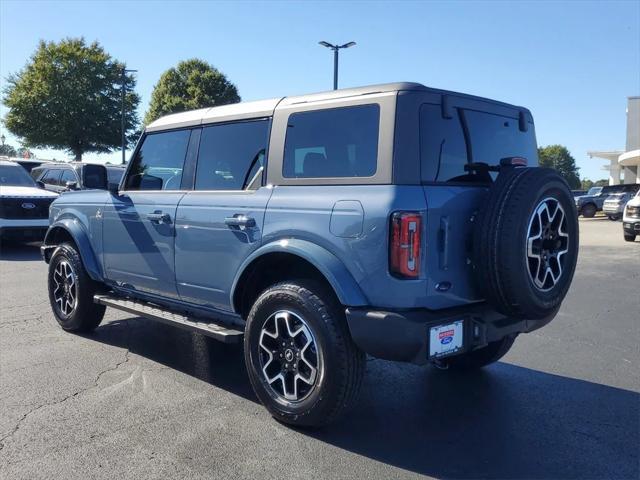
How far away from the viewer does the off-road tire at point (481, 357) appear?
443cm

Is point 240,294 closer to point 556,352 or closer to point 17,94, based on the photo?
point 556,352

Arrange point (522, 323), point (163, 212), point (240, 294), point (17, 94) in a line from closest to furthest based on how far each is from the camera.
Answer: point (522, 323) < point (240, 294) < point (163, 212) < point (17, 94)

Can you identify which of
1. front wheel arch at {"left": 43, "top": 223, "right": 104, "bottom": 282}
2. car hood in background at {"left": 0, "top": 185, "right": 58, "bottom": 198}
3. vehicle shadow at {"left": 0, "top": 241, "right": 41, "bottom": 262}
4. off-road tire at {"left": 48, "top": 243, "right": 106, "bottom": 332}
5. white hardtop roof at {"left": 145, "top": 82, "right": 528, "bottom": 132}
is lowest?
vehicle shadow at {"left": 0, "top": 241, "right": 41, "bottom": 262}

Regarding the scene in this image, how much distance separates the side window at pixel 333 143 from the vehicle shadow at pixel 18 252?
8.99m

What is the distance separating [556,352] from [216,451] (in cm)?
345

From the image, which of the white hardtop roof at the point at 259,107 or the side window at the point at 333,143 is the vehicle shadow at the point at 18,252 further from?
the side window at the point at 333,143

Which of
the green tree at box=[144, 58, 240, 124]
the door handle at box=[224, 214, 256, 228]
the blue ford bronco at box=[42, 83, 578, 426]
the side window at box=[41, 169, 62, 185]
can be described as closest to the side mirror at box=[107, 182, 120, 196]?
the blue ford bronco at box=[42, 83, 578, 426]

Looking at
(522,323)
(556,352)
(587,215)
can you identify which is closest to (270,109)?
(522,323)

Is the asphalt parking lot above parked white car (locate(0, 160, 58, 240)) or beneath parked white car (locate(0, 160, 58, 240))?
beneath

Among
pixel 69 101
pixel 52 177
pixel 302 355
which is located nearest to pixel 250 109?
pixel 302 355

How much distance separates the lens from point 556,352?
5.25 meters

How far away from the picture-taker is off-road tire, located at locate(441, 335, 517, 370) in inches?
175

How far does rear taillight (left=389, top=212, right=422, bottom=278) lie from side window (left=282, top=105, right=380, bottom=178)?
0.39 m

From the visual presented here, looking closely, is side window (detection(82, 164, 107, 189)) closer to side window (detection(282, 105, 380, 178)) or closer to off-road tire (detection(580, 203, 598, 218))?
side window (detection(282, 105, 380, 178))
